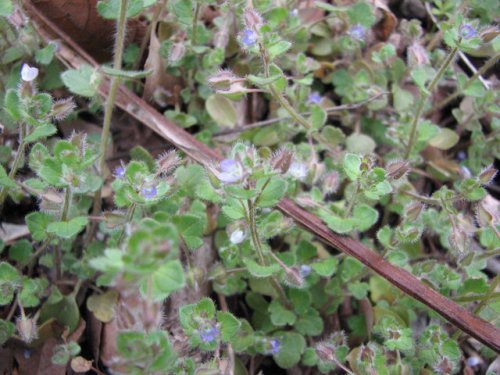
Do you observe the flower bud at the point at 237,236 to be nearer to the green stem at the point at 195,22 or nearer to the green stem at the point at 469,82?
the green stem at the point at 195,22

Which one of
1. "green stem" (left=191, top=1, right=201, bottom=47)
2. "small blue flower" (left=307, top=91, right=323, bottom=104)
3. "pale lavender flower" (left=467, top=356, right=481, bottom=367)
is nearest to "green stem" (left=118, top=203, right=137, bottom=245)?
"green stem" (left=191, top=1, right=201, bottom=47)

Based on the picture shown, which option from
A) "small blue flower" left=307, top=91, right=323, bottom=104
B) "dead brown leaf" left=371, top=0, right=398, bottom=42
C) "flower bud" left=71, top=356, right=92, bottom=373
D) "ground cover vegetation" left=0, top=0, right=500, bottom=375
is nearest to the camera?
"ground cover vegetation" left=0, top=0, right=500, bottom=375

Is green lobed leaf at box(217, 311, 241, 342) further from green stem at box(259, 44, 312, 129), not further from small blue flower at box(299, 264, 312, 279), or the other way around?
green stem at box(259, 44, 312, 129)

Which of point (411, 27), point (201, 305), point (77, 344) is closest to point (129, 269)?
point (201, 305)

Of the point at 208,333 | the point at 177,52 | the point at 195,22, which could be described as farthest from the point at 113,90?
the point at 208,333

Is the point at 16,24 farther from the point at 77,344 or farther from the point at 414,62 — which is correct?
the point at 414,62

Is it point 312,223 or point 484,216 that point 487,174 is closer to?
point 484,216

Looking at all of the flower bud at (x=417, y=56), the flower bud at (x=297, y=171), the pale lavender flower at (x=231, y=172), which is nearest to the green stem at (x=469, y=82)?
the flower bud at (x=417, y=56)
